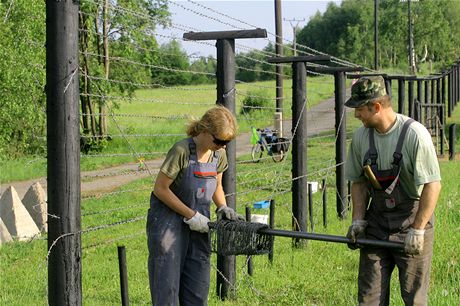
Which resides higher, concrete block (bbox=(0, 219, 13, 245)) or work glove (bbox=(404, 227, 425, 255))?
work glove (bbox=(404, 227, 425, 255))

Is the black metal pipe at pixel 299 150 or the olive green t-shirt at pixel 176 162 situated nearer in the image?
the olive green t-shirt at pixel 176 162

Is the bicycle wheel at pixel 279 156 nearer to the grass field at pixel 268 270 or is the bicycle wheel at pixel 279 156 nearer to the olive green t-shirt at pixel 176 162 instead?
the grass field at pixel 268 270

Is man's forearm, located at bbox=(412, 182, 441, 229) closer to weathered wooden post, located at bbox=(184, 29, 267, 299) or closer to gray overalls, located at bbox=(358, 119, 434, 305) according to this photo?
gray overalls, located at bbox=(358, 119, 434, 305)

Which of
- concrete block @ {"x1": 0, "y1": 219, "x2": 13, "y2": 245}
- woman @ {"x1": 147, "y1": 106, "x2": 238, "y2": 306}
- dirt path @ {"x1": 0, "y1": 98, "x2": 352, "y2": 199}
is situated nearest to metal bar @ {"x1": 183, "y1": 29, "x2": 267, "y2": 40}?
woman @ {"x1": 147, "y1": 106, "x2": 238, "y2": 306}

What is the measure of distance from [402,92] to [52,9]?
1123 cm

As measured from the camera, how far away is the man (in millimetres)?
4648

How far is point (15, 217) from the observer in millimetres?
10938

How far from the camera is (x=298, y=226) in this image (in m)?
8.84

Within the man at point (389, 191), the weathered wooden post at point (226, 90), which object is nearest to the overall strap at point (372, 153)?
the man at point (389, 191)

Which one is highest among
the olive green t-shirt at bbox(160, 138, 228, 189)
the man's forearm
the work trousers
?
the olive green t-shirt at bbox(160, 138, 228, 189)

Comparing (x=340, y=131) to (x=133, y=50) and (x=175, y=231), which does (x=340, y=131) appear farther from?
(x=133, y=50)

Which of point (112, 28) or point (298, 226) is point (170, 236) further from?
point (112, 28)

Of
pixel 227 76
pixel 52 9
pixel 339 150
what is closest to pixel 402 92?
pixel 339 150

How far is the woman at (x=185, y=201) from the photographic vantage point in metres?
4.80
